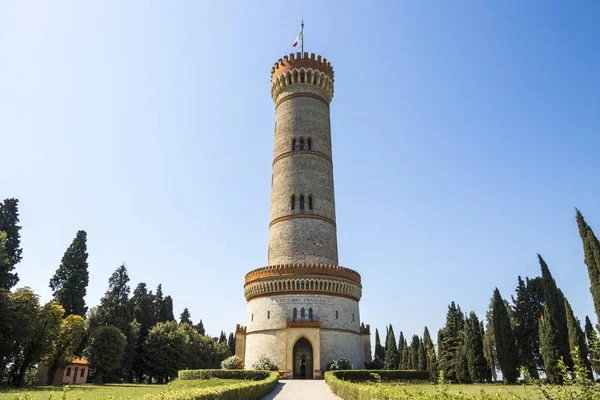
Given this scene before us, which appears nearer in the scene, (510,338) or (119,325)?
(510,338)

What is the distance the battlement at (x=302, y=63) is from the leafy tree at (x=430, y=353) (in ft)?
98.7

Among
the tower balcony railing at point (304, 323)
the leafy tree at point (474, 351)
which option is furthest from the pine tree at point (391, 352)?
the tower balcony railing at point (304, 323)

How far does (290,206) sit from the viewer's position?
3438 centimetres

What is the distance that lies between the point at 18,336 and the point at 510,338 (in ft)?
111

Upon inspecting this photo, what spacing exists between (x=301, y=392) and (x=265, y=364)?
8.75 metres

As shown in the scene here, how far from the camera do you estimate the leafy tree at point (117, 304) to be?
47.9 metres

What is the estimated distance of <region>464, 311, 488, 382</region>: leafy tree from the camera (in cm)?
3296

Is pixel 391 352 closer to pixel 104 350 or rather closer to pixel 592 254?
pixel 104 350

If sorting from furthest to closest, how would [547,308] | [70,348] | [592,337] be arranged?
[70,348]
[547,308]
[592,337]

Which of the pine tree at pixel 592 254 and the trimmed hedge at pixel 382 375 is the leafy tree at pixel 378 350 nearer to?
the trimmed hedge at pixel 382 375

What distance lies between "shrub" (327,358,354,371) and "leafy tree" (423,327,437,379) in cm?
1720

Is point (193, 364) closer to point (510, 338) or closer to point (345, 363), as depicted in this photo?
point (345, 363)

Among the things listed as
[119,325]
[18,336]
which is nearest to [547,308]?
[18,336]

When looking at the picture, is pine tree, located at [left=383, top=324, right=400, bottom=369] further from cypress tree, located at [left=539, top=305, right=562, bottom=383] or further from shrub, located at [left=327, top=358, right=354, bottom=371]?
shrub, located at [left=327, top=358, right=354, bottom=371]
